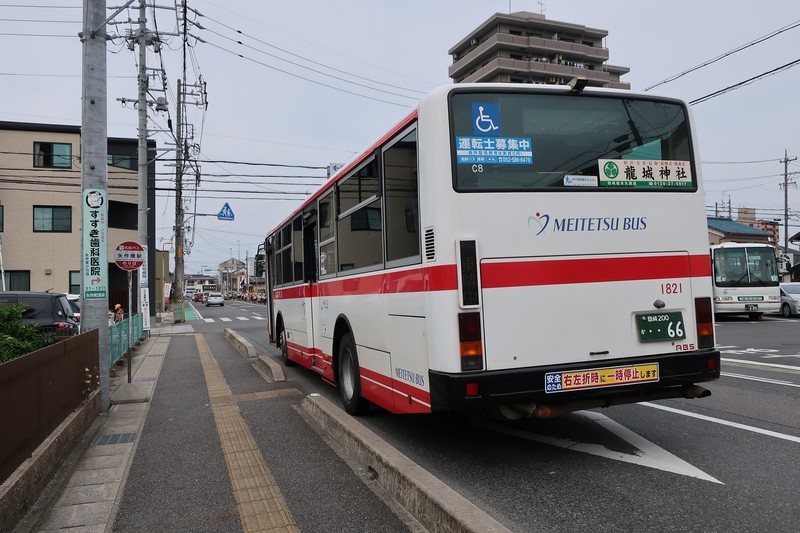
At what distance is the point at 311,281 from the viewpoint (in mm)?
8969

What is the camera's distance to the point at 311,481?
4.94 m

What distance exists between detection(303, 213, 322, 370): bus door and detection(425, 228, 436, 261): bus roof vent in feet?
14.1

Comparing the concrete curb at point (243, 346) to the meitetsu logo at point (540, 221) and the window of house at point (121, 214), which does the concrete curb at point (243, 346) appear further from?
the window of house at point (121, 214)

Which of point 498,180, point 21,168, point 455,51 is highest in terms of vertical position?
point 455,51

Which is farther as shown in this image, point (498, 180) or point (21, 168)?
point (21, 168)

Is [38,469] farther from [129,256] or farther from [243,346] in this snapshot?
[243,346]

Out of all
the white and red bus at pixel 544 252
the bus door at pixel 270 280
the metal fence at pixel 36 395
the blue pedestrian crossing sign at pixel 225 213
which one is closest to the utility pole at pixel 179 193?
the blue pedestrian crossing sign at pixel 225 213

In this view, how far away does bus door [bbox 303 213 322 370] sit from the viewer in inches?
346

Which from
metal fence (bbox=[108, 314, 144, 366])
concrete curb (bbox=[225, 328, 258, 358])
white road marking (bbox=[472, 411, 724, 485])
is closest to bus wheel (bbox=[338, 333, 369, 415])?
white road marking (bbox=[472, 411, 724, 485])

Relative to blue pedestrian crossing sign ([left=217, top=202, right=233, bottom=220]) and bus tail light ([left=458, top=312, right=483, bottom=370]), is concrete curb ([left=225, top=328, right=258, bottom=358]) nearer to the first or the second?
bus tail light ([left=458, top=312, right=483, bottom=370])

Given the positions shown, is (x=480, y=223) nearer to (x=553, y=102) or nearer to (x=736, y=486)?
(x=553, y=102)

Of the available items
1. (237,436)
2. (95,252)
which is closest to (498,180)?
(237,436)

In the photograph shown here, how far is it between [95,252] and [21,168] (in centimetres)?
2788

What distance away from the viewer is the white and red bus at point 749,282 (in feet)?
74.1
